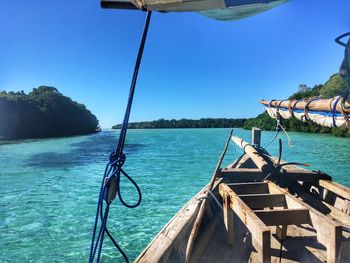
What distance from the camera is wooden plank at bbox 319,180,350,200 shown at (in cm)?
427

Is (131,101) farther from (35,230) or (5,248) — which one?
(35,230)

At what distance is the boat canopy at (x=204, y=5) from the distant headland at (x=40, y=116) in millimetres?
66622

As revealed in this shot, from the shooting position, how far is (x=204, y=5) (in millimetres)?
2004

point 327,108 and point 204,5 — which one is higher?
point 204,5

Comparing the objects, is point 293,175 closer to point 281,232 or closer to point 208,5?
point 281,232

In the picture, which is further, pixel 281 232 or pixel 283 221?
pixel 281 232

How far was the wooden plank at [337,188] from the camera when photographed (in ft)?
14.0

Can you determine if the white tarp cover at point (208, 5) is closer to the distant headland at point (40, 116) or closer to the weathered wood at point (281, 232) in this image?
the weathered wood at point (281, 232)

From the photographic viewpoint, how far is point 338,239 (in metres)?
2.52

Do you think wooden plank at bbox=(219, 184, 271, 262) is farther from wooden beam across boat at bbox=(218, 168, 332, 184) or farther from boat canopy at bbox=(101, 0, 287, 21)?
wooden beam across boat at bbox=(218, 168, 332, 184)

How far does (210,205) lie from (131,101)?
3020 millimetres

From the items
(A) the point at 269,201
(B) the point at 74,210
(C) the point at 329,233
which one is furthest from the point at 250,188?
(B) the point at 74,210

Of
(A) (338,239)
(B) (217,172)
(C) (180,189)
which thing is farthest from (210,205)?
(C) (180,189)

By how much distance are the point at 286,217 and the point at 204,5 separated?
2.38m
